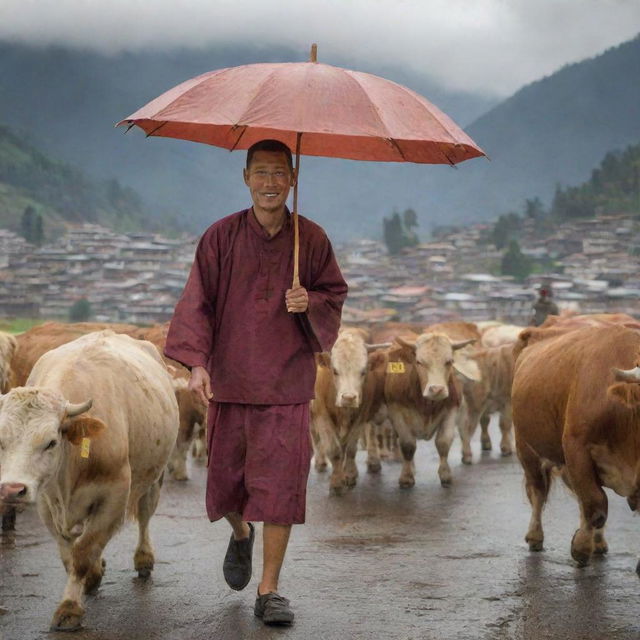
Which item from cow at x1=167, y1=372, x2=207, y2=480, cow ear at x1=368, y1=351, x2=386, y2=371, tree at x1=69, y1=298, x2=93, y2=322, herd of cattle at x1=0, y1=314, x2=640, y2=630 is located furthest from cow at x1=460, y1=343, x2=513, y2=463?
tree at x1=69, y1=298, x2=93, y2=322

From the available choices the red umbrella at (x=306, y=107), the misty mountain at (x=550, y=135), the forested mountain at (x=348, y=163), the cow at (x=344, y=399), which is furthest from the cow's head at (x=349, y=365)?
the misty mountain at (x=550, y=135)

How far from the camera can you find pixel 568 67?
517ft

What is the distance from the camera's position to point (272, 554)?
589cm

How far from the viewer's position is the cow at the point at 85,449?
551 cm

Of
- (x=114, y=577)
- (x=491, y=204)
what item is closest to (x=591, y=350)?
(x=114, y=577)

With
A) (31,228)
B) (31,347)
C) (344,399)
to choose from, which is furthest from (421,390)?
(31,228)

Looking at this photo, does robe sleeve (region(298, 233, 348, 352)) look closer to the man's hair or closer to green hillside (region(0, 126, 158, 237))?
the man's hair

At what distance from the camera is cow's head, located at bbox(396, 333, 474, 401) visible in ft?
39.1

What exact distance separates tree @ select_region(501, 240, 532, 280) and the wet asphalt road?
67.4m

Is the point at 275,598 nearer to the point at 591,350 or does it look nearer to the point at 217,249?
the point at 217,249

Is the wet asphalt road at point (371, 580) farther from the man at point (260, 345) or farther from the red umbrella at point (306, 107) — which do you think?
the red umbrella at point (306, 107)

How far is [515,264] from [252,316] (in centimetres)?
7236

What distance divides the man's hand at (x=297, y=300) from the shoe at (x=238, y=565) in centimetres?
128

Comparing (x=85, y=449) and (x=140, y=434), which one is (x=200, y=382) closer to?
(x=85, y=449)
